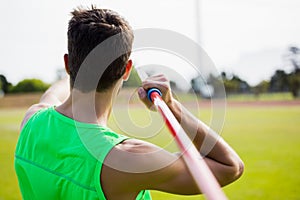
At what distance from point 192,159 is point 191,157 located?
0.02 metres

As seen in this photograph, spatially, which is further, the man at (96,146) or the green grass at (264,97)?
the green grass at (264,97)

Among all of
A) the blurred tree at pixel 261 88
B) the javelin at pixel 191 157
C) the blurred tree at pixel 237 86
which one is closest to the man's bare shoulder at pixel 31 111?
the javelin at pixel 191 157

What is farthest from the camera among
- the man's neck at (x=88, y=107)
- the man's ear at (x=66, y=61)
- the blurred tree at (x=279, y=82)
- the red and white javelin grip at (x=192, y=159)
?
the blurred tree at (x=279, y=82)

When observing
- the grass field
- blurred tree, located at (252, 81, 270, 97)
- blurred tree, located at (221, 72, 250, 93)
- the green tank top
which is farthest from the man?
blurred tree, located at (252, 81, 270, 97)

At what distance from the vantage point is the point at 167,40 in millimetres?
2035

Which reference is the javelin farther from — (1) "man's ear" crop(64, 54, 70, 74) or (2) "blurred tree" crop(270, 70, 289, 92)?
(2) "blurred tree" crop(270, 70, 289, 92)

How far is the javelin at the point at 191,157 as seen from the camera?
3.75 ft

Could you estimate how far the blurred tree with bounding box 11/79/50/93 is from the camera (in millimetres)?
42438

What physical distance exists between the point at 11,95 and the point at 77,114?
145 ft

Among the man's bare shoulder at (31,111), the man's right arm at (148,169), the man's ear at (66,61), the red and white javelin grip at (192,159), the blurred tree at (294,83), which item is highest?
the man's ear at (66,61)

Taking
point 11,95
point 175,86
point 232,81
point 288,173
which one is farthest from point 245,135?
point 11,95

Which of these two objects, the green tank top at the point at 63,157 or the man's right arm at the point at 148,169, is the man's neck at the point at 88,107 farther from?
the man's right arm at the point at 148,169

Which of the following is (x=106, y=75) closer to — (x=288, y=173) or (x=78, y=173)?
(x=78, y=173)

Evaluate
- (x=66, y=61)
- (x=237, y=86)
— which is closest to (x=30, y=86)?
(x=237, y=86)
